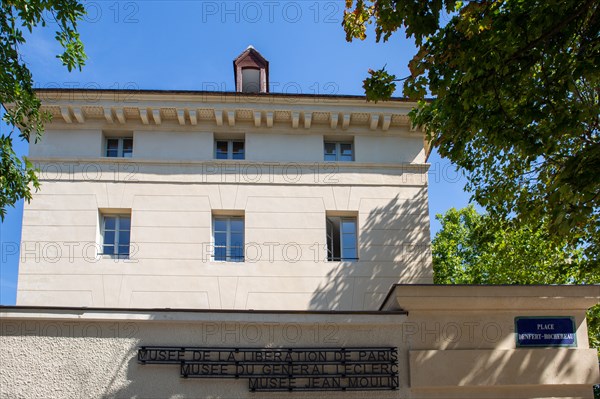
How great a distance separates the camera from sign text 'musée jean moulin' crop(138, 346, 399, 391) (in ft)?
32.3

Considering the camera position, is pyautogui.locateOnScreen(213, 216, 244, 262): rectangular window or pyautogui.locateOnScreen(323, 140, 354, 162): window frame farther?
pyautogui.locateOnScreen(323, 140, 354, 162): window frame

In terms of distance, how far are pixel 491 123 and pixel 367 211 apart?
22.5ft

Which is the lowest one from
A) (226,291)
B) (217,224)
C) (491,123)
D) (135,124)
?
(226,291)

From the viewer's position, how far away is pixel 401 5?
10039 mm

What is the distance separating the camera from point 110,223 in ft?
56.8

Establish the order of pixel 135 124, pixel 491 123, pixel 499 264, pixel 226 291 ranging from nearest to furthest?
1. pixel 491 123
2. pixel 226 291
3. pixel 135 124
4. pixel 499 264

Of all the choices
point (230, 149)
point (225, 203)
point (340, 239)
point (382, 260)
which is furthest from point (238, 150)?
point (382, 260)

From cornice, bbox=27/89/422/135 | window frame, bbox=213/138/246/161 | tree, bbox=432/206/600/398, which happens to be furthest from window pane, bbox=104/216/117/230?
tree, bbox=432/206/600/398

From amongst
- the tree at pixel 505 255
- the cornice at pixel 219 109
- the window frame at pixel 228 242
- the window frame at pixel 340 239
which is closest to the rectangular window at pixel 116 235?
the window frame at pixel 228 242

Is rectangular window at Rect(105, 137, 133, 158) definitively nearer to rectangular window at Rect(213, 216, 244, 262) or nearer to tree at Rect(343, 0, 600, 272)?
rectangular window at Rect(213, 216, 244, 262)

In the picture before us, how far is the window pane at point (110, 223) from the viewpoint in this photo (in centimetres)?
1725

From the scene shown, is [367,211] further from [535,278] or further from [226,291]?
[535,278]

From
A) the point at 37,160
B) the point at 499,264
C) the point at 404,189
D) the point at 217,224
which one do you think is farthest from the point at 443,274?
the point at 37,160

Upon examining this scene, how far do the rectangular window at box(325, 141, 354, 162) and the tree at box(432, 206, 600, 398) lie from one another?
395 centimetres
